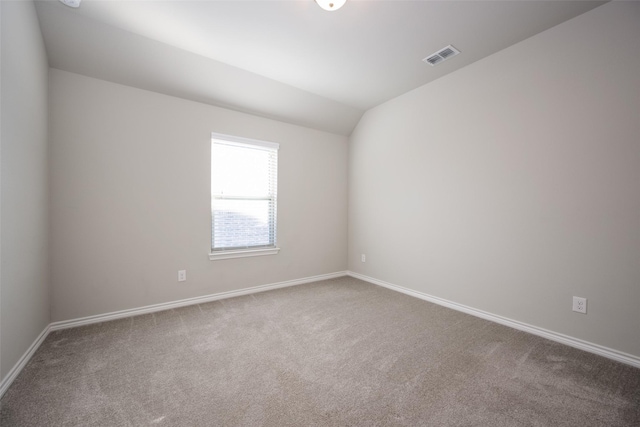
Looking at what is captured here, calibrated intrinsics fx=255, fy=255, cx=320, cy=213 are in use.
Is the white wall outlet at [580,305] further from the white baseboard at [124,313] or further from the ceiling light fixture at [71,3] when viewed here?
the ceiling light fixture at [71,3]

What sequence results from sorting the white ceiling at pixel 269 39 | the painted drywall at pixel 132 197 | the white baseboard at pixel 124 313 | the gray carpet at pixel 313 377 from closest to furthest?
1. the gray carpet at pixel 313 377
2. the white baseboard at pixel 124 313
3. the white ceiling at pixel 269 39
4. the painted drywall at pixel 132 197

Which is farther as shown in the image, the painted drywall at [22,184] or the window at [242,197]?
the window at [242,197]

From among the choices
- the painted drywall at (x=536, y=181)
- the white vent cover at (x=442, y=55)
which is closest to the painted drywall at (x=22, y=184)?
the white vent cover at (x=442, y=55)

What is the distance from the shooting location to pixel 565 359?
191cm

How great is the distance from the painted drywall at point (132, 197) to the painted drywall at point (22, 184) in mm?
167

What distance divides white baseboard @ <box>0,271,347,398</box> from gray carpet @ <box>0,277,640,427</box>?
6 centimetres

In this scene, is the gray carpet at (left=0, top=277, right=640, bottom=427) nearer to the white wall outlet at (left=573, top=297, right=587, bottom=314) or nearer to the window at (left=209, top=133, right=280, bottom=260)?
the white wall outlet at (left=573, top=297, right=587, bottom=314)

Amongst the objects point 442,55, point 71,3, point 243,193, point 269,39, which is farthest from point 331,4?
point 243,193

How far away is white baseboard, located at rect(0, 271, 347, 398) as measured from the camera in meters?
1.64

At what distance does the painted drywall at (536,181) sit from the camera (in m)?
1.90

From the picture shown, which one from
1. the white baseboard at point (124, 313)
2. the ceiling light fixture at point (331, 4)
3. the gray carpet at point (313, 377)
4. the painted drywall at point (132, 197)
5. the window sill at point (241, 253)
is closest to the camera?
the gray carpet at point (313, 377)

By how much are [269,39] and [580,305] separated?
137 inches

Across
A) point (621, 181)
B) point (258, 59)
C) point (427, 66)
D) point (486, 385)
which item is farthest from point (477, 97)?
point (486, 385)

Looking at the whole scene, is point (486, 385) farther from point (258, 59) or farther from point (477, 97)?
point (258, 59)
